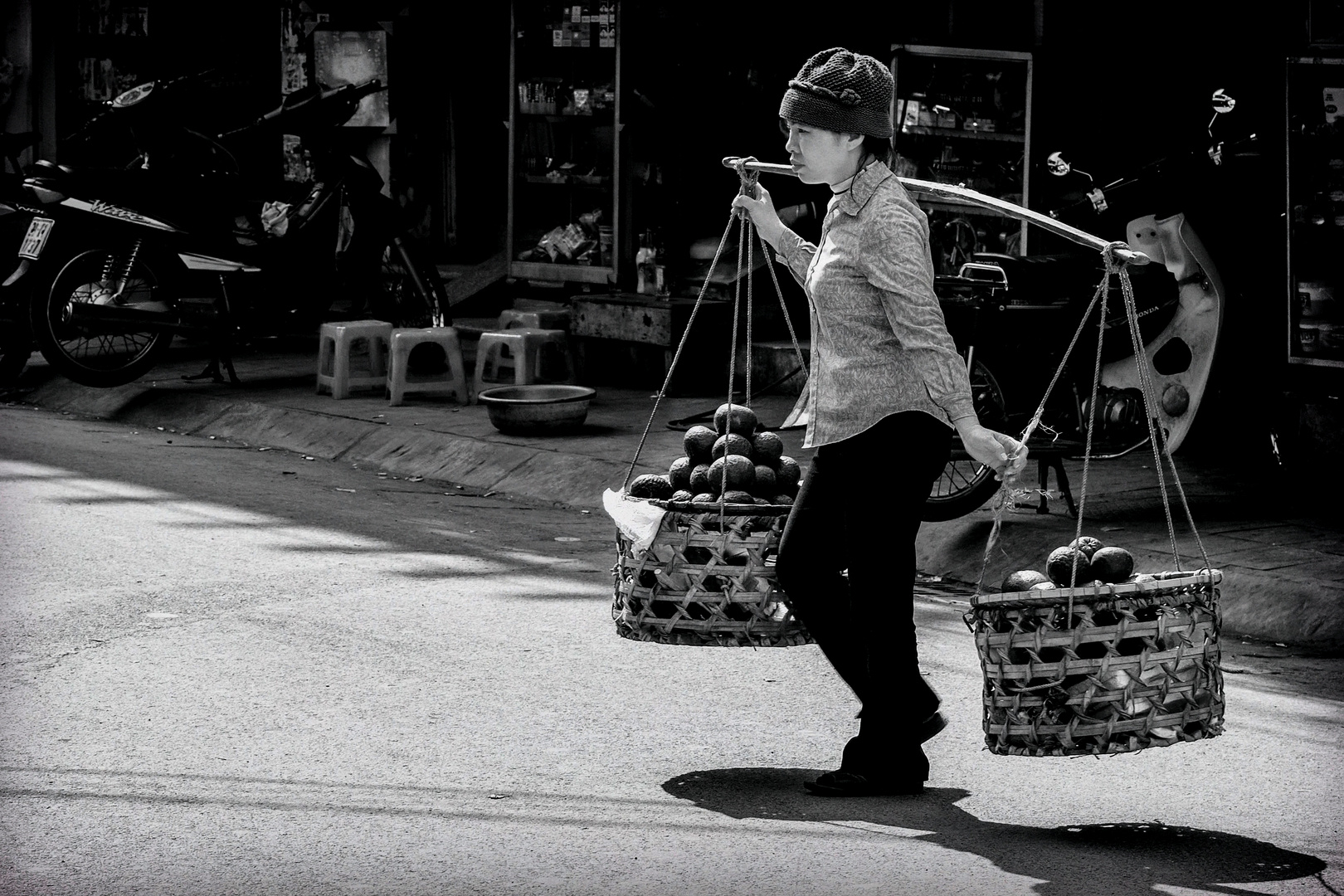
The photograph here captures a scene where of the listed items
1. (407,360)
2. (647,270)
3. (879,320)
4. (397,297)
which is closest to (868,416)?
(879,320)

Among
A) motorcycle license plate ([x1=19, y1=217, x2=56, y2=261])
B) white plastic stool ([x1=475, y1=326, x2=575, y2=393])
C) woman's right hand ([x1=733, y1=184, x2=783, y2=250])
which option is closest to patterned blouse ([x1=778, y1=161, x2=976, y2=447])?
woman's right hand ([x1=733, y1=184, x2=783, y2=250])

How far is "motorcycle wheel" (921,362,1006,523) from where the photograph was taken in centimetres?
689

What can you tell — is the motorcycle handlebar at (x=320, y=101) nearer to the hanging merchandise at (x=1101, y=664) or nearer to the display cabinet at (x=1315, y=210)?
the display cabinet at (x=1315, y=210)

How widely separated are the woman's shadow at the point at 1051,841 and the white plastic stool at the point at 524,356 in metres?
6.24

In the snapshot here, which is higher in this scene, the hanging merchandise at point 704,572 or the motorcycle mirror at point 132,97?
the motorcycle mirror at point 132,97

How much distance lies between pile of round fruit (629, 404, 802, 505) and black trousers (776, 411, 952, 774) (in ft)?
1.08

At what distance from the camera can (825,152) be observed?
4.08 m

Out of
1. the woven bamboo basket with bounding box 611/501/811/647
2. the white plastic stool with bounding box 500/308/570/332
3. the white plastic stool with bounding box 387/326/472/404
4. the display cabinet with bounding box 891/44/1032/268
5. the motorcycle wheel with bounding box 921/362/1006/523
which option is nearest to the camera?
the woven bamboo basket with bounding box 611/501/811/647

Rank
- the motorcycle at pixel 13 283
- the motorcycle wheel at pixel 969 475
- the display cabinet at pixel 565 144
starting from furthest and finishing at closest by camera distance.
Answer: the display cabinet at pixel 565 144
the motorcycle at pixel 13 283
the motorcycle wheel at pixel 969 475

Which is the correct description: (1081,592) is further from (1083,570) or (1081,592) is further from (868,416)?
(868,416)

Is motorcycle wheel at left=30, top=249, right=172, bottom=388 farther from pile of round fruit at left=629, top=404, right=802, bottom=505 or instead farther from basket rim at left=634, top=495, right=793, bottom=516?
basket rim at left=634, top=495, right=793, bottom=516

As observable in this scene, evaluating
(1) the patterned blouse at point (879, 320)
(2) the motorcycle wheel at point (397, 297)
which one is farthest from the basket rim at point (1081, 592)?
(2) the motorcycle wheel at point (397, 297)

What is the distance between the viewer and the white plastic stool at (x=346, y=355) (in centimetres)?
1059

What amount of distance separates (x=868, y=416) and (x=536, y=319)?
7.33m
